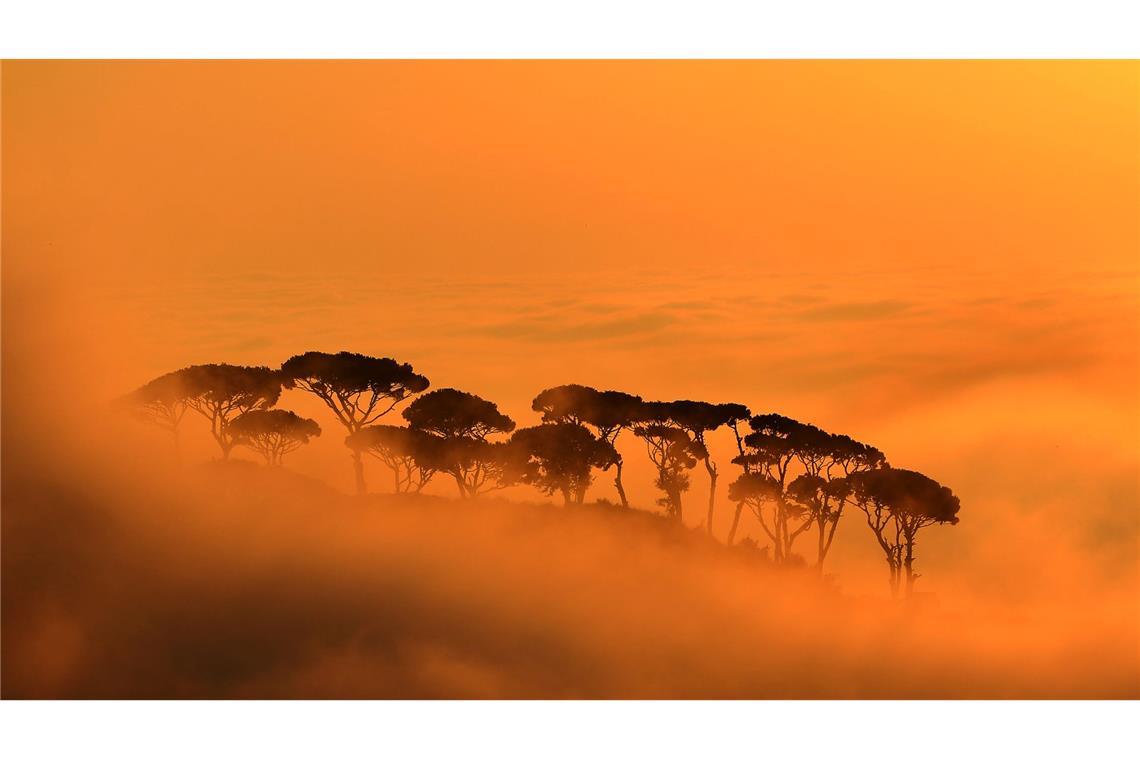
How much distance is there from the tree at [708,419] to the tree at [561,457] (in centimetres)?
185

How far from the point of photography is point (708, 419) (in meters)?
32.0

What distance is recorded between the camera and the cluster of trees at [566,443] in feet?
103

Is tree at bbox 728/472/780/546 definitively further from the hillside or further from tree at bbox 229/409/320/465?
tree at bbox 229/409/320/465

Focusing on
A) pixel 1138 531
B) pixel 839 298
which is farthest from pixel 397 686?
pixel 1138 531

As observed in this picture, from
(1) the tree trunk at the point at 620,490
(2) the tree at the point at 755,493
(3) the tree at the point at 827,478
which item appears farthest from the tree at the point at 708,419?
(1) the tree trunk at the point at 620,490

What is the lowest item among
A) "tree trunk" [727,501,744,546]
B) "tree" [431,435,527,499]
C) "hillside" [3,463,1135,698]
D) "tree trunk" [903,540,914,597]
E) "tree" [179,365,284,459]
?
"hillside" [3,463,1135,698]

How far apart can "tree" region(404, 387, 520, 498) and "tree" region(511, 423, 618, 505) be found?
1.09 ft

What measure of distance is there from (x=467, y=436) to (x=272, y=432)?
14.6ft

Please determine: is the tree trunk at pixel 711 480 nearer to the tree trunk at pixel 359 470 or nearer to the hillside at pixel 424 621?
the hillside at pixel 424 621

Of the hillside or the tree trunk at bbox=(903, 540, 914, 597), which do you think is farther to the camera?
the tree trunk at bbox=(903, 540, 914, 597)

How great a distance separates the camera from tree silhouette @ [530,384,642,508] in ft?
103

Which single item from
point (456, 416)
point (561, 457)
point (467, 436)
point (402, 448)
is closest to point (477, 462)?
point (467, 436)

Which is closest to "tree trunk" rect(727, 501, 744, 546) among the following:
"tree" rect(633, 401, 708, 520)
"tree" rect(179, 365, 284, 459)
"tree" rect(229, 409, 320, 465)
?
"tree" rect(633, 401, 708, 520)

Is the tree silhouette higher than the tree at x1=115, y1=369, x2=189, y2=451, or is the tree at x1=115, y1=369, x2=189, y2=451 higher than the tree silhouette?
the tree silhouette
